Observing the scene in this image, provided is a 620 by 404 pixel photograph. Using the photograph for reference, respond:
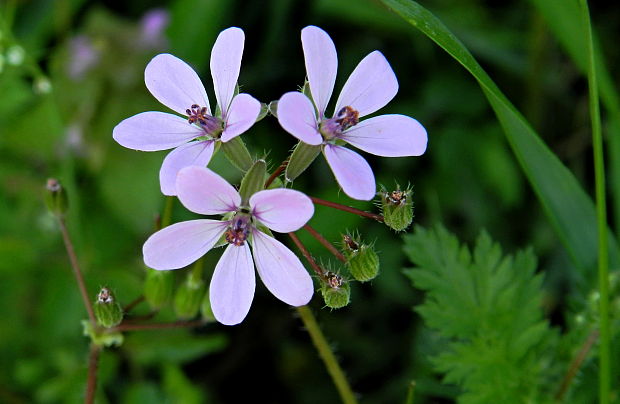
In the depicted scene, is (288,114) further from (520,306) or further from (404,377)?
(404,377)

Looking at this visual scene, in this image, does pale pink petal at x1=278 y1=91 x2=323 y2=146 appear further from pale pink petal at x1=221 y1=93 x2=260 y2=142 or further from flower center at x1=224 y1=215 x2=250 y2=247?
flower center at x1=224 y1=215 x2=250 y2=247

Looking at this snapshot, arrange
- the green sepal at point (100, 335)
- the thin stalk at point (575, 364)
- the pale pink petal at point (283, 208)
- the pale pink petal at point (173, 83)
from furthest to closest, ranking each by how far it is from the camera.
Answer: the thin stalk at point (575, 364), the green sepal at point (100, 335), the pale pink petal at point (173, 83), the pale pink petal at point (283, 208)

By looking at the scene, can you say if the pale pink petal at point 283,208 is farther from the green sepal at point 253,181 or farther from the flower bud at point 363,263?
the flower bud at point 363,263

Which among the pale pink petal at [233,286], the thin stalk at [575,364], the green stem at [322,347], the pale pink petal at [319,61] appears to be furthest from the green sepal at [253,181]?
the thin stalk at [575,364]

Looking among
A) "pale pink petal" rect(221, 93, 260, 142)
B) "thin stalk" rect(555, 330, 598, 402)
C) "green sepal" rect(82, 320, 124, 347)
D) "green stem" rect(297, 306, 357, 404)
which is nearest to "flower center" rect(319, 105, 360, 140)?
"pale pink petal" rect(221, 93, 260, 142)

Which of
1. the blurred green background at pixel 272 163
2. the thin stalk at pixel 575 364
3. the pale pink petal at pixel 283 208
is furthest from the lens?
the blurred green background at pixel 272 163

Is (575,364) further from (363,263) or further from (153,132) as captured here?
(153,132)

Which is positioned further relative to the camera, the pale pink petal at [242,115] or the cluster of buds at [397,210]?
the cluster of buds at [397,210]
